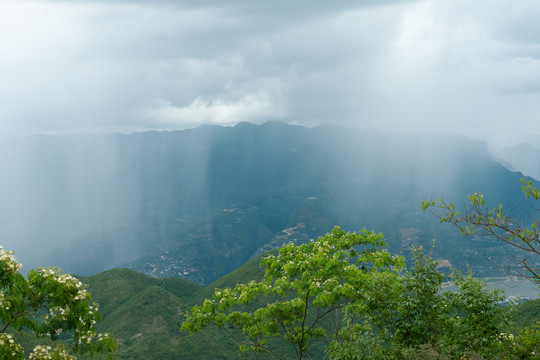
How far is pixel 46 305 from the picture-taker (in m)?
8.42

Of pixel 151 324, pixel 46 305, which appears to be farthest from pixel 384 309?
pixel 151 324

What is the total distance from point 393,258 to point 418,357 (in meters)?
5.83

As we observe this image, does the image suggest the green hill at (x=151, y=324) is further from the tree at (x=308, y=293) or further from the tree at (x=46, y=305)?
the tree at (x=46, y=305)

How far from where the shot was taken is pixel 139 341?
7594 cm

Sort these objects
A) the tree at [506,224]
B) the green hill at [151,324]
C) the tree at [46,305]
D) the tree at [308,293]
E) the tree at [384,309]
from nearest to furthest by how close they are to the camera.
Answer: the tree at [46,305] → the tree at [506,224] → the tree at [384,309] → the tree at [308,293] → the green hill at [151,324]

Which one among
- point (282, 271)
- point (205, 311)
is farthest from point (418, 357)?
point (205, 311)

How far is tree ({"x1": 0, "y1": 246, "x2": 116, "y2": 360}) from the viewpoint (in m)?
7.29

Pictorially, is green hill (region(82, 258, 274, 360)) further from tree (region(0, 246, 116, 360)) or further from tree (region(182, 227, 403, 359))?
tree (region(0, 246, 116, 360))

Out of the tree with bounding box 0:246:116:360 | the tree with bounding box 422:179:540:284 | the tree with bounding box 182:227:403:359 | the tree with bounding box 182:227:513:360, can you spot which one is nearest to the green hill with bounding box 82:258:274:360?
the tree with bounding box 182:227:403:359

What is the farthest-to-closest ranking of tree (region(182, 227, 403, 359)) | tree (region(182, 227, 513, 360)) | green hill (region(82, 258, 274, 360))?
green hill (region(82, 258, 274, 360)) < tree (region(182, 227, 403, 359)) < tree (region(182, 227, 513, 360))

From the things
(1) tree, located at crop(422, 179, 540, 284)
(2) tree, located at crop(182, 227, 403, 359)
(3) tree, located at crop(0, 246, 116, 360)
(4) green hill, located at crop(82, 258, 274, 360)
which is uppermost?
(1) tree, located at crop(422, 179, 540, 284)

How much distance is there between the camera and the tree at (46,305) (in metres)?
7.29

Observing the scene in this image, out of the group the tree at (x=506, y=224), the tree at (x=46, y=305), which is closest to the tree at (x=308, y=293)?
the tree at (x=506, y=224)

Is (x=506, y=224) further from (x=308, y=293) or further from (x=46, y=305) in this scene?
(x=46, y=305)
